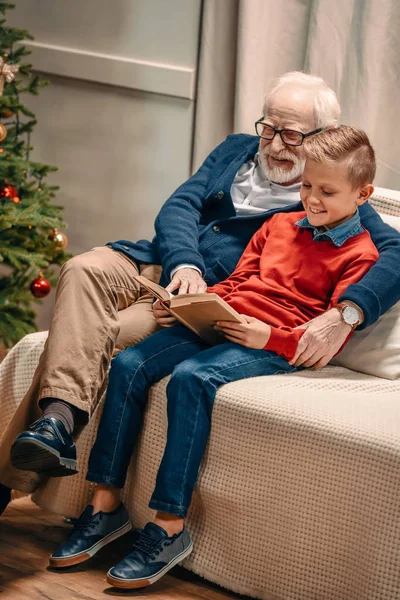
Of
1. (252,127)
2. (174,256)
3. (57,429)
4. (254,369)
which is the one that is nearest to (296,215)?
(174,256)

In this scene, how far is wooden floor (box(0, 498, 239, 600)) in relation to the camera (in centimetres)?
184

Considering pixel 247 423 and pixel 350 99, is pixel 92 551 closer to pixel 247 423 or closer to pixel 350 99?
pixel 247 423

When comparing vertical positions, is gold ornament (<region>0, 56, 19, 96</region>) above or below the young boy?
above

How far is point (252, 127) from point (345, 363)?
1.28 meters

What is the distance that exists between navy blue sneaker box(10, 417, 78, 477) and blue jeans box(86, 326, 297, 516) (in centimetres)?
13

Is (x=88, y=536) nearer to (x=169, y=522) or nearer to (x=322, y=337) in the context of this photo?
(x=169, y=522)

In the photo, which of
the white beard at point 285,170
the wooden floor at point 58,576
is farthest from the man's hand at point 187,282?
the wooden floor at point 58,576

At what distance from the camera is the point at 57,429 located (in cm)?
184

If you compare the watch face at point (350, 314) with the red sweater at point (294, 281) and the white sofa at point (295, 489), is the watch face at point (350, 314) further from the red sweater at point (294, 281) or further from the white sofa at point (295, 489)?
the white sofa at point (295, 489)

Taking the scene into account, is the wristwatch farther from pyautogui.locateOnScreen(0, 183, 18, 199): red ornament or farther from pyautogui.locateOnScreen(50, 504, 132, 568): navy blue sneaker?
pyautogui.locateOnScreen(0, 183, 18, 199): red ornament

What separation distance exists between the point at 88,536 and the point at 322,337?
0.69m

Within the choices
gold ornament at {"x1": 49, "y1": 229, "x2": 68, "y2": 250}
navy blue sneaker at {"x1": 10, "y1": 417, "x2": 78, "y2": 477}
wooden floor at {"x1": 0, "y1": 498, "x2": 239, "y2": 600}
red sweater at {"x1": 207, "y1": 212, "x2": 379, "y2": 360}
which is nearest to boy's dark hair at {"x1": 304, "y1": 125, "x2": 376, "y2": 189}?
red sweater at {"x1": 207, "y1": 212, "x2": 379, "y2": 360}

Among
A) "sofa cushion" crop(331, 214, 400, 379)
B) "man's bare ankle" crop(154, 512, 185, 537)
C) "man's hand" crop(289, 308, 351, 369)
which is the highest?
"man's hand" crop(289, 308, 351, 369)

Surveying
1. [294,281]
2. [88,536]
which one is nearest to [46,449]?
[88,536]
